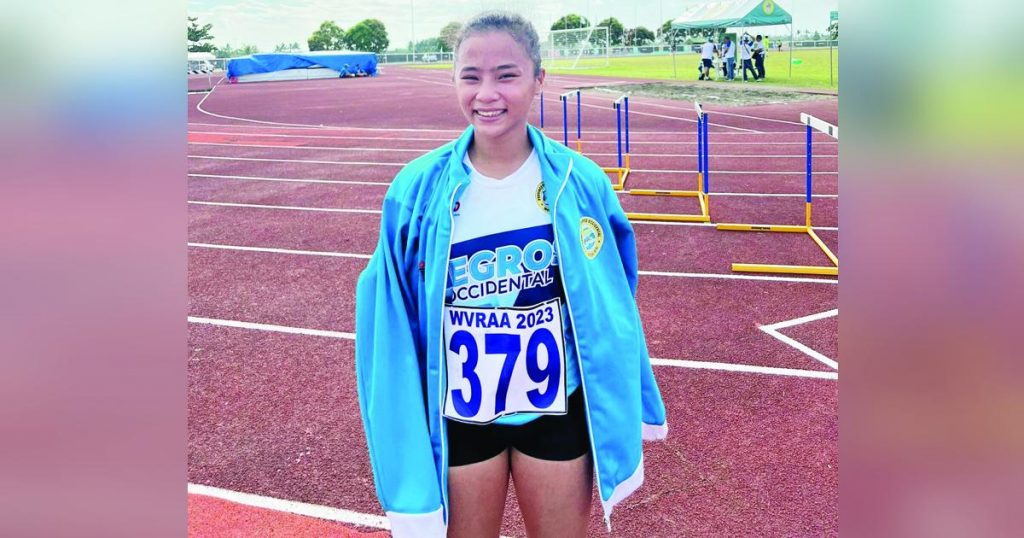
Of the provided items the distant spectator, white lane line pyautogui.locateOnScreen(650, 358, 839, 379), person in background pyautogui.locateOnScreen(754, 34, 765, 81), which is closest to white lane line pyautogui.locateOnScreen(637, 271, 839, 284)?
white lane line pyautogui.locateOnScreen(650, 358, 839, 379)

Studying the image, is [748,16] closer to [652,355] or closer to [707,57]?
[707,57]

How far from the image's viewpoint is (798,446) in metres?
3.72

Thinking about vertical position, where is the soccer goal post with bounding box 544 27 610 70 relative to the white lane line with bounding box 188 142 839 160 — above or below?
above

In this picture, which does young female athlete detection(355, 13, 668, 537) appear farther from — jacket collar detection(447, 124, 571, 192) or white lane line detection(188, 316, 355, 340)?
white lane line detection(188, 316, 355, 340)

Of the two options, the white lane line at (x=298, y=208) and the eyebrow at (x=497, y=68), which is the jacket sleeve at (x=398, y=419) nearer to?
the eyebrow at (x=497, y=68)

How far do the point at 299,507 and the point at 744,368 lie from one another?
269 cm

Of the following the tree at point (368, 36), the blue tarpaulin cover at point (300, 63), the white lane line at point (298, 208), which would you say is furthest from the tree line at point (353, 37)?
the white lane line at point (298, 208)

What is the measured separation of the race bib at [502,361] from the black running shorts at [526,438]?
0.04 m

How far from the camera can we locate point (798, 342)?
5.06 metres

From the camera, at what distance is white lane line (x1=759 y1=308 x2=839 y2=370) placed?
4781 millimetres

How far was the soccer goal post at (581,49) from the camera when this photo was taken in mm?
43344

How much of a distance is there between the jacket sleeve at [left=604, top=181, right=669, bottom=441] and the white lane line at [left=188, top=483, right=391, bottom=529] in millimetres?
1467
